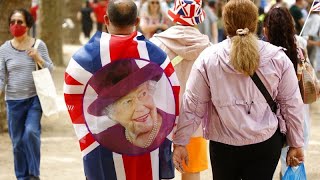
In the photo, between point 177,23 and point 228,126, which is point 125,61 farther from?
point 177,23

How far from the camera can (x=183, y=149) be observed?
16.3 feet

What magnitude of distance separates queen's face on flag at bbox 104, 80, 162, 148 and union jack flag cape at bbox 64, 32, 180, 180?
109 millimetres

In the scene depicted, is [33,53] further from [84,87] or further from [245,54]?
[245,54]

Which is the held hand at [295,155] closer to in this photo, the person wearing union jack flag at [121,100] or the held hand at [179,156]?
the held hand at [179,156]

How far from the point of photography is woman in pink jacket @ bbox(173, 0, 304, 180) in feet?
15.8

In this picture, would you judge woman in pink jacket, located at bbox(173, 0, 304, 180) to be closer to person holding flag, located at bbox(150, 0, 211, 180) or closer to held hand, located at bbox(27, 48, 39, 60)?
person holding flag, located at bbox(150, 0, 211, 180)

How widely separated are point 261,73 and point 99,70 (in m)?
0.95

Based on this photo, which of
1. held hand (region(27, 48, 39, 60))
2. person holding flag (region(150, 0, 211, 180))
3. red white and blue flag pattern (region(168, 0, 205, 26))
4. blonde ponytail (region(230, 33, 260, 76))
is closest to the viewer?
blonde ponytail (region(230, 33, 260, 76))

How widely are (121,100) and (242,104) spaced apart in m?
0.71

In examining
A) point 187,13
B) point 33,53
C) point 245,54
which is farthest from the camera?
point 33,53

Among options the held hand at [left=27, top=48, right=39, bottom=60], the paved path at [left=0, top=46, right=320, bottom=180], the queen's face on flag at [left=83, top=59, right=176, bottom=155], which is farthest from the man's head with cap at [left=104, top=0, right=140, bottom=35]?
the paved path at [left=0, top=46, right=320, bottom=180]

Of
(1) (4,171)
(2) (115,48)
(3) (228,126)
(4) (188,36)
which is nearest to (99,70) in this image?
(2) (115,48)

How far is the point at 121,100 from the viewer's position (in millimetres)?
4828

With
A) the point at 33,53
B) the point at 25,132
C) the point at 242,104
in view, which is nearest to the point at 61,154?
the point at 25,132
